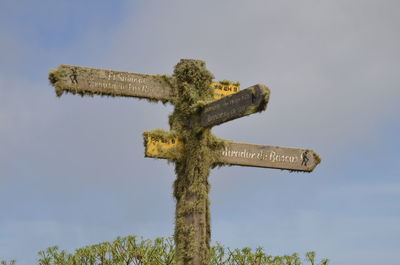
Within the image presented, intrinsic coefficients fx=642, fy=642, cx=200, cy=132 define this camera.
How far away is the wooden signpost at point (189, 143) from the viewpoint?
10.3 metres

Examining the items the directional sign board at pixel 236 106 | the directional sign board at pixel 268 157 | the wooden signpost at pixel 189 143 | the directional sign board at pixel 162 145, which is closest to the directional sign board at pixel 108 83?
the wooden signpost at pixel 189 143

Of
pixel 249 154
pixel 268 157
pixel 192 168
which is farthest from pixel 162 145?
pixel 268 157

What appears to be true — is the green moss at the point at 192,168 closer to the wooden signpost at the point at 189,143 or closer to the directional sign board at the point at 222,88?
the wooden signpost at the point at 189,143

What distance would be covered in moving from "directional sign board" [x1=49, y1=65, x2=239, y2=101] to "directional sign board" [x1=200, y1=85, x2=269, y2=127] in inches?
36.9

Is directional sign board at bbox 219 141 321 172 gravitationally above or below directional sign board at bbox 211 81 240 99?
below

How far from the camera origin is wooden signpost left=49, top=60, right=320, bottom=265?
33.7ft

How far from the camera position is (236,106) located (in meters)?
9.47

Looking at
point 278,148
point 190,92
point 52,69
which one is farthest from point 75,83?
point 278,148

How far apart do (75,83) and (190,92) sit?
1974 mm

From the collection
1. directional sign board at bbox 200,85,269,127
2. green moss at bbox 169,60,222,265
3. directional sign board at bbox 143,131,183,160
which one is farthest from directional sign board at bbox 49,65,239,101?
directional sign board at bbox 200,85,269,127

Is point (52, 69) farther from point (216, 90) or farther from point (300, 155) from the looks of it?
point (300, 155)

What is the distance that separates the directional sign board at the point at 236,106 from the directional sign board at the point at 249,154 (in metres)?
0.64

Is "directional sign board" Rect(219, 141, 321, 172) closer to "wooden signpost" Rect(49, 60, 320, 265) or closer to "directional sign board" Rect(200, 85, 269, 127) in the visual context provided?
"wooden signpost" Rect(49, 60, 320, 265)

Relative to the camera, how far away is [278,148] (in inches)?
434
